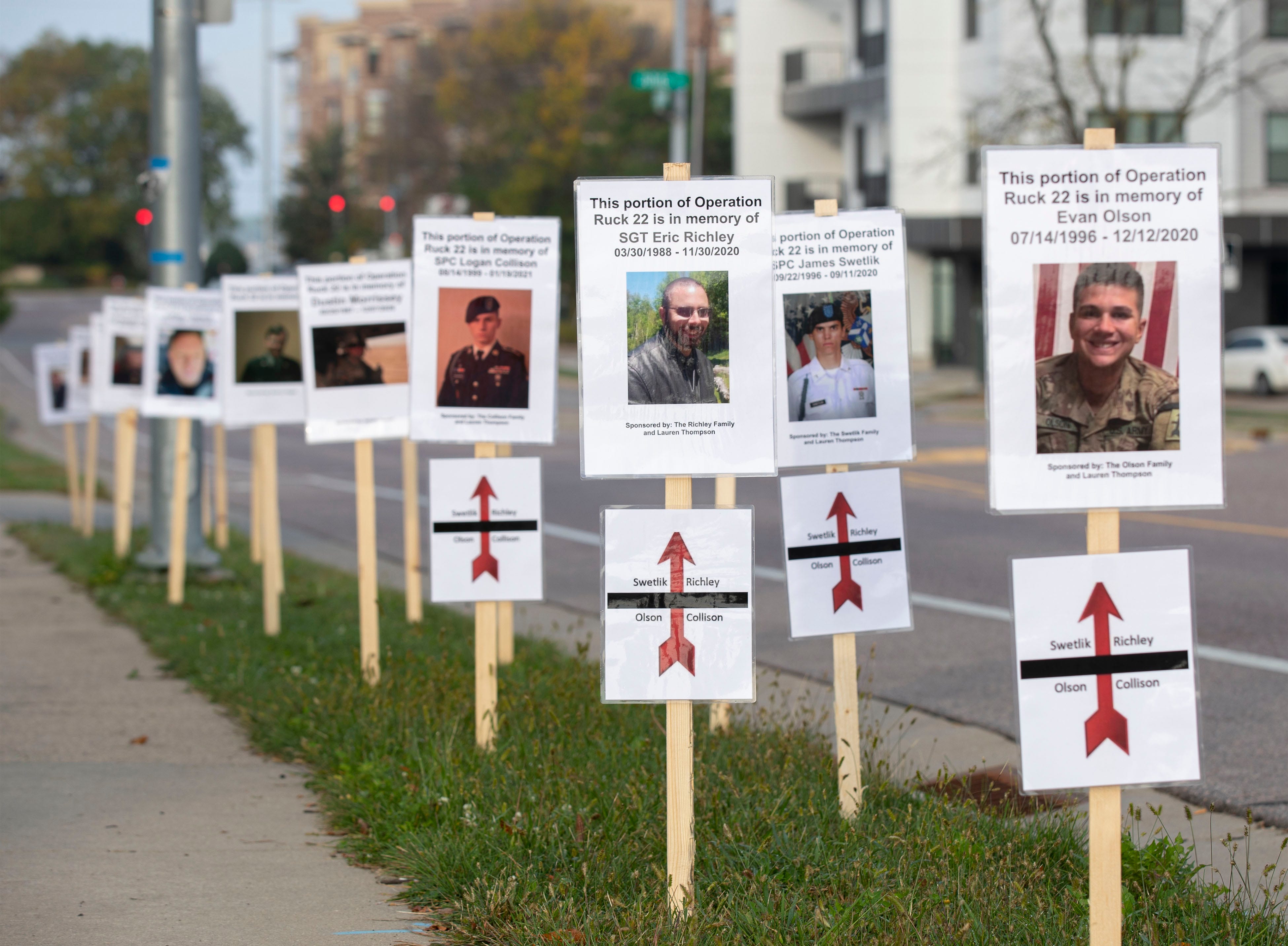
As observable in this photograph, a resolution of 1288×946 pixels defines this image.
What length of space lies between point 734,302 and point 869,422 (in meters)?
1.32

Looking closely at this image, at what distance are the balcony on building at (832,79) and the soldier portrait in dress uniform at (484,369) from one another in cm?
3801

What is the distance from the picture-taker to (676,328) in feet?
15.8

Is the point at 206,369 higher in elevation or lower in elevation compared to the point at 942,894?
higher

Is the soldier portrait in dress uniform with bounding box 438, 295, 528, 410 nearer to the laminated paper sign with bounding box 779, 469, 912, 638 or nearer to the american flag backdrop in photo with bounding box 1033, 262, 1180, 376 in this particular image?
the laminated paper sign with bounding box 779, 469, 912, 638

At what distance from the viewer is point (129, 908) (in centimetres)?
507

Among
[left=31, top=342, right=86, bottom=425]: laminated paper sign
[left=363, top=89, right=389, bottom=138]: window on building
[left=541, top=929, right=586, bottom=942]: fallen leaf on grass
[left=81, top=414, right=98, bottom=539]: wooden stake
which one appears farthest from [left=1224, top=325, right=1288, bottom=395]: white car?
[left=363, top=89, right=389, bottom=138]: window on building

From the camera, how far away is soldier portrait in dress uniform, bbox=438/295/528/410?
7.13 meters

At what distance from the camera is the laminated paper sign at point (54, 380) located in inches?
656

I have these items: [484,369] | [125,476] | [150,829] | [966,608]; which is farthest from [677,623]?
A: [125,476]

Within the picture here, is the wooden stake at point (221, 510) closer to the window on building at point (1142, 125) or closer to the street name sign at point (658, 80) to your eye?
the street name sign at point (658, 80)

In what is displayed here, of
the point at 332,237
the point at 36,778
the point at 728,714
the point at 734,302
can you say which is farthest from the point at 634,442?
the point at 332,237

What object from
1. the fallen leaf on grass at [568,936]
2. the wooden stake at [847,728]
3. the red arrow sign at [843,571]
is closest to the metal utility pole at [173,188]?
the red arrow sign at [843,571]

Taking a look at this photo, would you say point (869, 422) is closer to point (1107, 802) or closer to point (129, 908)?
point (1107, 802)

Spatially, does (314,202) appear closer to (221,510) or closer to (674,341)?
(221,510)
